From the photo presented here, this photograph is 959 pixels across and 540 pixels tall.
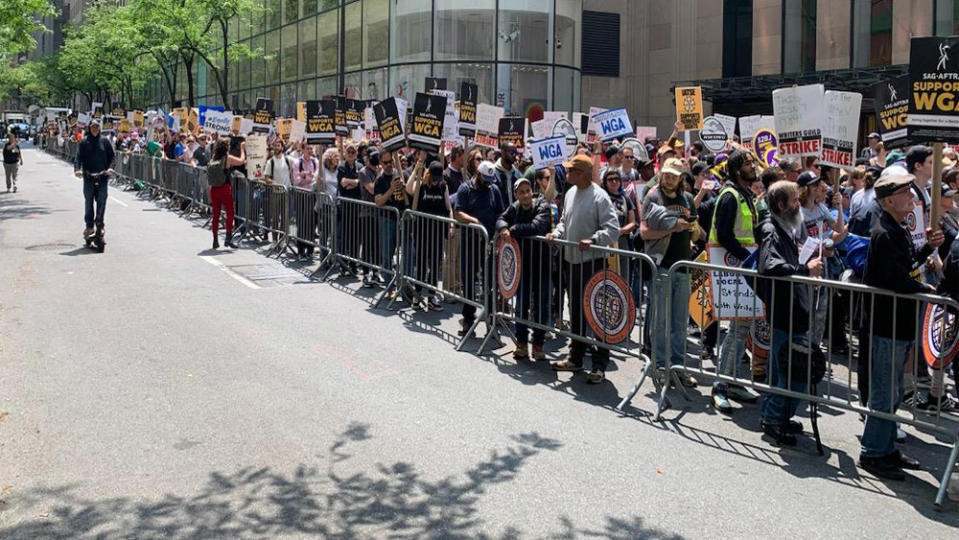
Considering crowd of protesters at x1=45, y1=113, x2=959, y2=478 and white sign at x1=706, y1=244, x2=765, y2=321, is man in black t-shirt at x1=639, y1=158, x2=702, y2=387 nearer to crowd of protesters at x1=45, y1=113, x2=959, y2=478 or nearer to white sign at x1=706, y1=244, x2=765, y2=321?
crowd of protesters at x1=45, y1=113, x2=959, y2=478

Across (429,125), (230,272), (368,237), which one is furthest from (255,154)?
(429,125)

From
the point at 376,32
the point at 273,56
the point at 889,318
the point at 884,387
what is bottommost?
the point at 884,387

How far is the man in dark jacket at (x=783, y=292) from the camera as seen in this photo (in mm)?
6562

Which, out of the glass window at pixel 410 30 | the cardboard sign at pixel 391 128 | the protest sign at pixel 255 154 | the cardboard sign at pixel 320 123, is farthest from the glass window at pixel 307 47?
the cardboard sign at pixel 391 128

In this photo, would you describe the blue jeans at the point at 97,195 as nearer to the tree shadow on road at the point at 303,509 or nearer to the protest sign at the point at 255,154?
the protest sign at the point at 255,154

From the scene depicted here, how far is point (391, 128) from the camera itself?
39.4 feet

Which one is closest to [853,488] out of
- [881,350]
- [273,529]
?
[881,350]

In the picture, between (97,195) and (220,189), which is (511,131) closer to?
(220,189)

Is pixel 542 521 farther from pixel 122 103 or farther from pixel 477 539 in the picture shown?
pixel 122 103

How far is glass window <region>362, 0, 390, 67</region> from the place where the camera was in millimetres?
37031

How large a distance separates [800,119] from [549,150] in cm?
336

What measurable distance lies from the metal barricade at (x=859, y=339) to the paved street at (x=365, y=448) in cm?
40

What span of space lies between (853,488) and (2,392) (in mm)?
6224

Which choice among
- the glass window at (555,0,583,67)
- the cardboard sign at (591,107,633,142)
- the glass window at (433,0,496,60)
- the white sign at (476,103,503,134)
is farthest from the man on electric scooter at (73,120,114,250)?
the glass window at (555,0,583,67)
